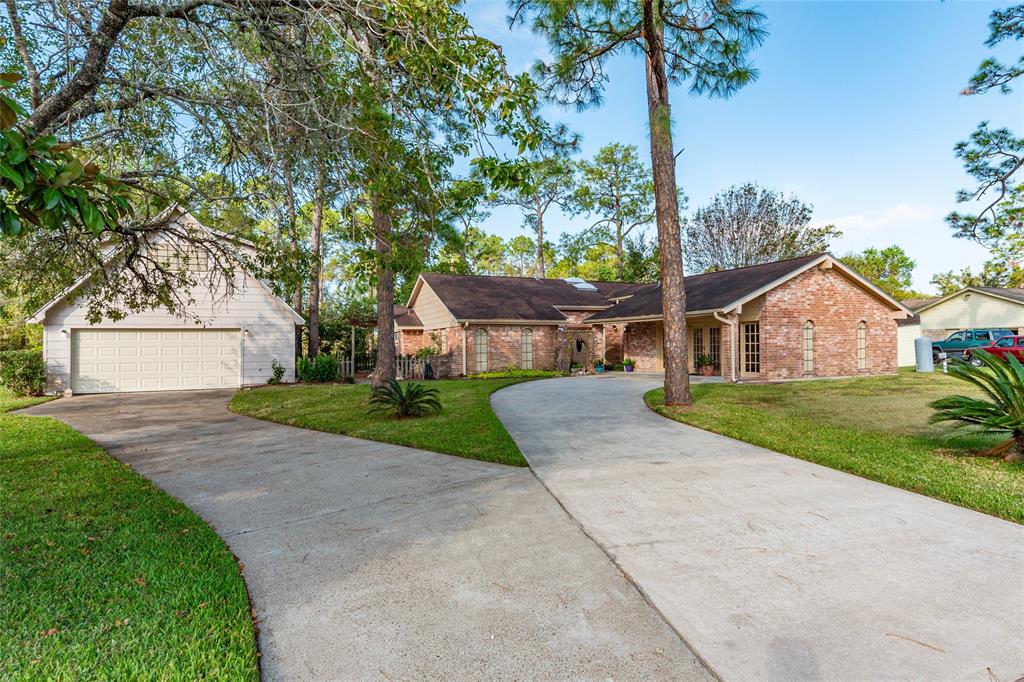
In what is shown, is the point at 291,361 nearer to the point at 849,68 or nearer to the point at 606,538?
the point at 606,538

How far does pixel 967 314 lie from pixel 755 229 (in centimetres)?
1307

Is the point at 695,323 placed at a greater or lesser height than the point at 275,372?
greater

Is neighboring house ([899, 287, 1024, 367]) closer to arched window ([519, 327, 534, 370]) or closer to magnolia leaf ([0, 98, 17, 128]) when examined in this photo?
arched window ([519, 327, 534, 370])

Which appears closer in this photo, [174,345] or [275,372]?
[174,345]

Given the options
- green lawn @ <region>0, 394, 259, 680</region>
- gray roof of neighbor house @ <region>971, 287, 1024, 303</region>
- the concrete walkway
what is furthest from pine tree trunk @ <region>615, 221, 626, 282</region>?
green lawn @ <region>0, 394, 259, 680</region>

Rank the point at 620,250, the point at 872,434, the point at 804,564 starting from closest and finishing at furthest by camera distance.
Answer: the point at 804,564, the point at 872,434, the point at 620,250

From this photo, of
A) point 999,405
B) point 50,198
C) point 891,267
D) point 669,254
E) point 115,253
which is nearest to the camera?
point 50,198

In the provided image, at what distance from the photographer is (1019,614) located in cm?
288

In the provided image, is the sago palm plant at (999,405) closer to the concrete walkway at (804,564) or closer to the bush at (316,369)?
the concrete walkway at (804,564)

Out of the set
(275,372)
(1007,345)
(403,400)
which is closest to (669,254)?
(403,400)

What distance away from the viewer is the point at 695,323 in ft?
69.7

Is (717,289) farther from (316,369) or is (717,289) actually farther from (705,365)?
(316,369)

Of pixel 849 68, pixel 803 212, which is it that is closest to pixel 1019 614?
pixel 849 68

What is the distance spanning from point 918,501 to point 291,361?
718 inches
